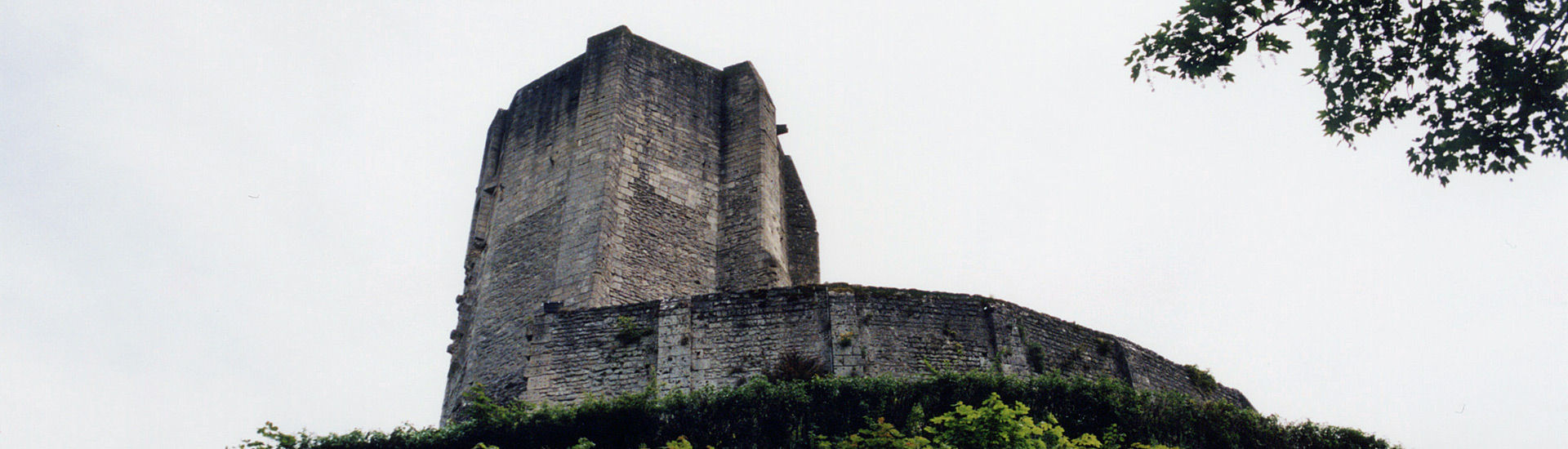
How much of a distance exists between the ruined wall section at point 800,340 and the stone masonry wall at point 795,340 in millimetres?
15

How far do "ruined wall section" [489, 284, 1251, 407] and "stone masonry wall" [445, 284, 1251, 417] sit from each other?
0.02m

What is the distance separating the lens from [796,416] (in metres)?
15.8

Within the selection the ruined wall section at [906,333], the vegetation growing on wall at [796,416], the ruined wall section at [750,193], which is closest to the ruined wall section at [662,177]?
the ruined wall section at [750,193]

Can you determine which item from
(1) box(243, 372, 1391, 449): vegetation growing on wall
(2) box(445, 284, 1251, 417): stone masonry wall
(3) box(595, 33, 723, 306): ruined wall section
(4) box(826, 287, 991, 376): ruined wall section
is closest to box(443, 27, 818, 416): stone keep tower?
(3) box(595, 33, 723, 306): ruined wall section

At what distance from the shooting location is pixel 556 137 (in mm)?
22281

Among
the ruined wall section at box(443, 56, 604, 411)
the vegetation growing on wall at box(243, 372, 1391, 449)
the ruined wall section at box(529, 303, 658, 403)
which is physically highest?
the ruined wall section at box(443, 56, 604, 411)

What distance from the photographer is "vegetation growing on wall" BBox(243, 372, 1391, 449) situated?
15.8 m

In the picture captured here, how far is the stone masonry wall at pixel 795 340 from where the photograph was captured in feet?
56.3

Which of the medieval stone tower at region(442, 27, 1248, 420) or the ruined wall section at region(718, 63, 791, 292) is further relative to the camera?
the ruined wall section at region(718, 63, 791, 292)

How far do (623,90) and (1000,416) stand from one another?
10.8 m

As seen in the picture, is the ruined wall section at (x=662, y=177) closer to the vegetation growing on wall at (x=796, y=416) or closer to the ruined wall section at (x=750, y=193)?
the ruined wall section at (x=750, y=193)

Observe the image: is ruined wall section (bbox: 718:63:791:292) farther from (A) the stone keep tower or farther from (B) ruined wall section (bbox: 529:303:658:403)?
(B) ruined wall section (bbox: 529:303:658:403)

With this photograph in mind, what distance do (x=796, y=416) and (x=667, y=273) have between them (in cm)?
510

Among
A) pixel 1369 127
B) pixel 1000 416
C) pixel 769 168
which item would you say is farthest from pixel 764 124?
pixel 1369 127
